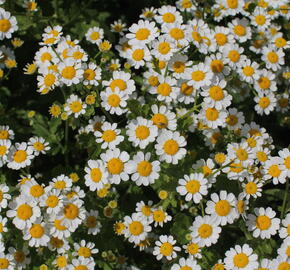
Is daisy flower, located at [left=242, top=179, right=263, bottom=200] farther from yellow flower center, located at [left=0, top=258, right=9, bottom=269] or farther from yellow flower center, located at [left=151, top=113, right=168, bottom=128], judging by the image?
yellow flower center, located at [left=0, top=258, right=9, bottom=269]

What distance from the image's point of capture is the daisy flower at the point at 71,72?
14.9 ft

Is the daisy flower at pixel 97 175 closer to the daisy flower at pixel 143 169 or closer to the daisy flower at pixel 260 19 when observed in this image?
the daisy flower at pixel 143 169

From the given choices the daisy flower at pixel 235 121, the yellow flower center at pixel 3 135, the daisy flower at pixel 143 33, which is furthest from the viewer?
the daisy flower at pixel 235 121

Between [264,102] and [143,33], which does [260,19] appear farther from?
[143,33]

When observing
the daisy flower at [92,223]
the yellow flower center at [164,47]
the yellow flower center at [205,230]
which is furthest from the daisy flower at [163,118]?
the daisy flower at [92,223]

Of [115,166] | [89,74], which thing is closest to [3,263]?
[115,166]

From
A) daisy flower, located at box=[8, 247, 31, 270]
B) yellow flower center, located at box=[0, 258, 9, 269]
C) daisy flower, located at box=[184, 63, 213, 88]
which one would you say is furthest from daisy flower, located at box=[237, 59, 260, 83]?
yellow flower center, located at box=[0, 258, 9, 269]

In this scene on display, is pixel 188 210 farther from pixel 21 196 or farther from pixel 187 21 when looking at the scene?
pixel 187 21

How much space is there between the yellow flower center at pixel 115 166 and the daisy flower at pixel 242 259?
1.14m

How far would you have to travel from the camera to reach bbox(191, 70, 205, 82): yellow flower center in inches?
181

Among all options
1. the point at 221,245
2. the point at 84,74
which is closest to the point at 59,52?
the point at 84,74

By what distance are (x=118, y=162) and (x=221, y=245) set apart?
1.43 meters

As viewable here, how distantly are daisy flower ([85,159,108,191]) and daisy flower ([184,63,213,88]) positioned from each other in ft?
3.60

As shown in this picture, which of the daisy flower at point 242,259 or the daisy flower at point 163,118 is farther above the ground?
the daisy flower at point 163,118
